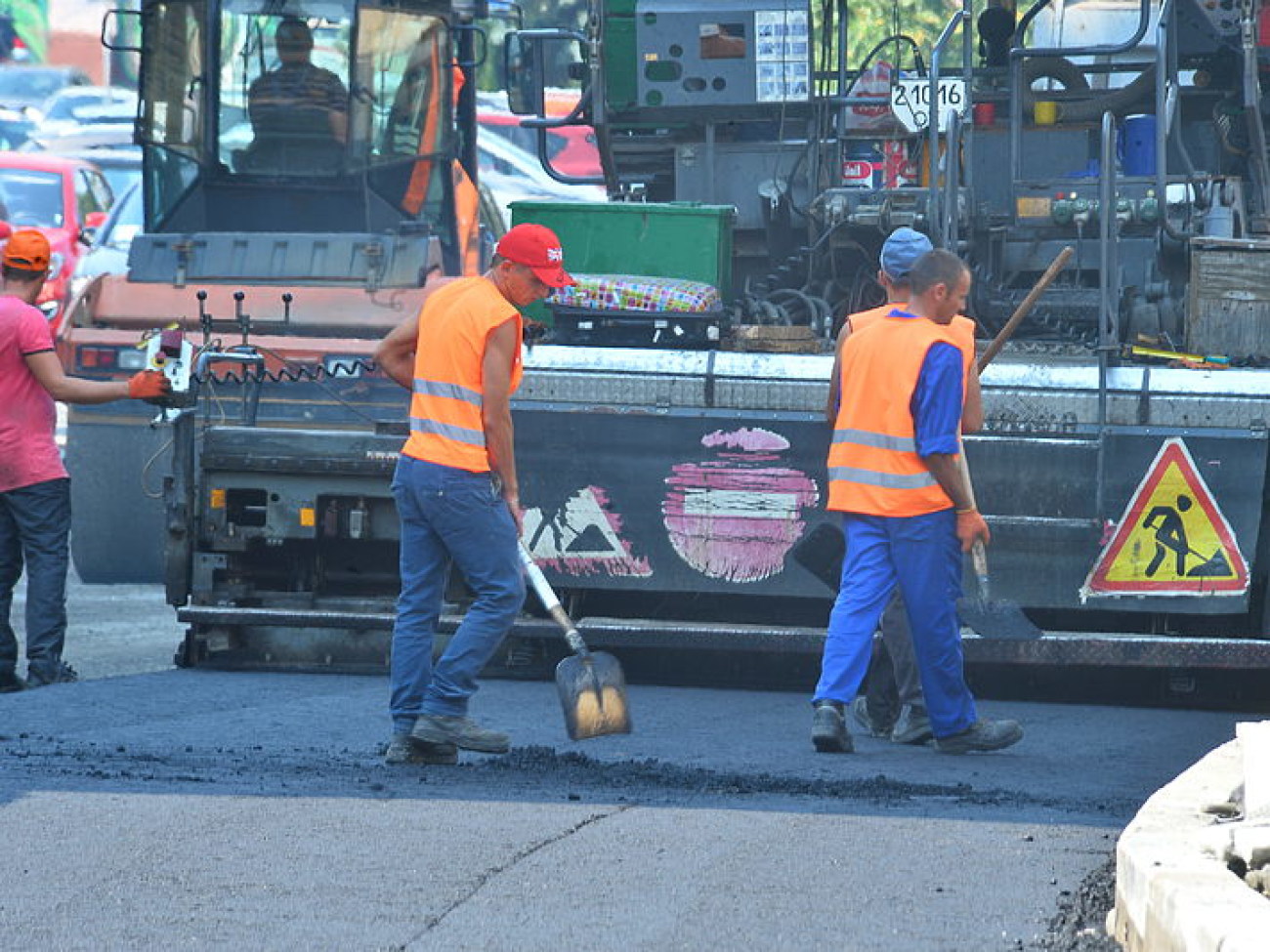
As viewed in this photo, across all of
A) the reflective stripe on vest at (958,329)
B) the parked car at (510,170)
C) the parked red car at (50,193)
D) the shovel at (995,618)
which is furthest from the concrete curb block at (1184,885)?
the parked car at (510,170)

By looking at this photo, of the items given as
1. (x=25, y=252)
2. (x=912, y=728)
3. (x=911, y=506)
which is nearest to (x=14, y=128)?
(x=25, y=252)

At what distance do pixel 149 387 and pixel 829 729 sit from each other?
279 centimetres

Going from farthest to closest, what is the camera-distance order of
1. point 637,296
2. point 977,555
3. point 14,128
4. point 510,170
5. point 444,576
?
point 14,128, point 510,170, point 637,296, point 977,555, point 444,576

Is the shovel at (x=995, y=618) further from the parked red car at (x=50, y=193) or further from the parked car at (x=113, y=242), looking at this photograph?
the parked red car at (x=50, y=193)

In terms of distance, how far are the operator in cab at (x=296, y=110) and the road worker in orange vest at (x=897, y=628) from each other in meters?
5.79

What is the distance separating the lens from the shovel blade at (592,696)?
25.0ft

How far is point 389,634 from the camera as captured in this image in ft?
30.7

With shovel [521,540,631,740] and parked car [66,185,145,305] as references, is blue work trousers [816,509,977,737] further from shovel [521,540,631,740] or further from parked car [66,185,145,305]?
parked car [66,185,145,305]

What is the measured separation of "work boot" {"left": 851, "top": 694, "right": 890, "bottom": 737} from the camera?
8375 millimetres

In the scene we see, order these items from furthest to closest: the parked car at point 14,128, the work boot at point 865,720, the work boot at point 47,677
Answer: the parked car at point 14,128 < the work boot at point 47,677 < the work boot at point 865,720

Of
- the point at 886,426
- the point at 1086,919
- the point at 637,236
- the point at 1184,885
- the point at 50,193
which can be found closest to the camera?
the point at 1184,885

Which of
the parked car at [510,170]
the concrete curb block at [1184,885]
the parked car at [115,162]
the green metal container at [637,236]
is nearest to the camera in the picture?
the concrete curb block at [1184,885]

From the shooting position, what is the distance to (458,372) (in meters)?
7.37

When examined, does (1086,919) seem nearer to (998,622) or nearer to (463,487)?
(463,487)
